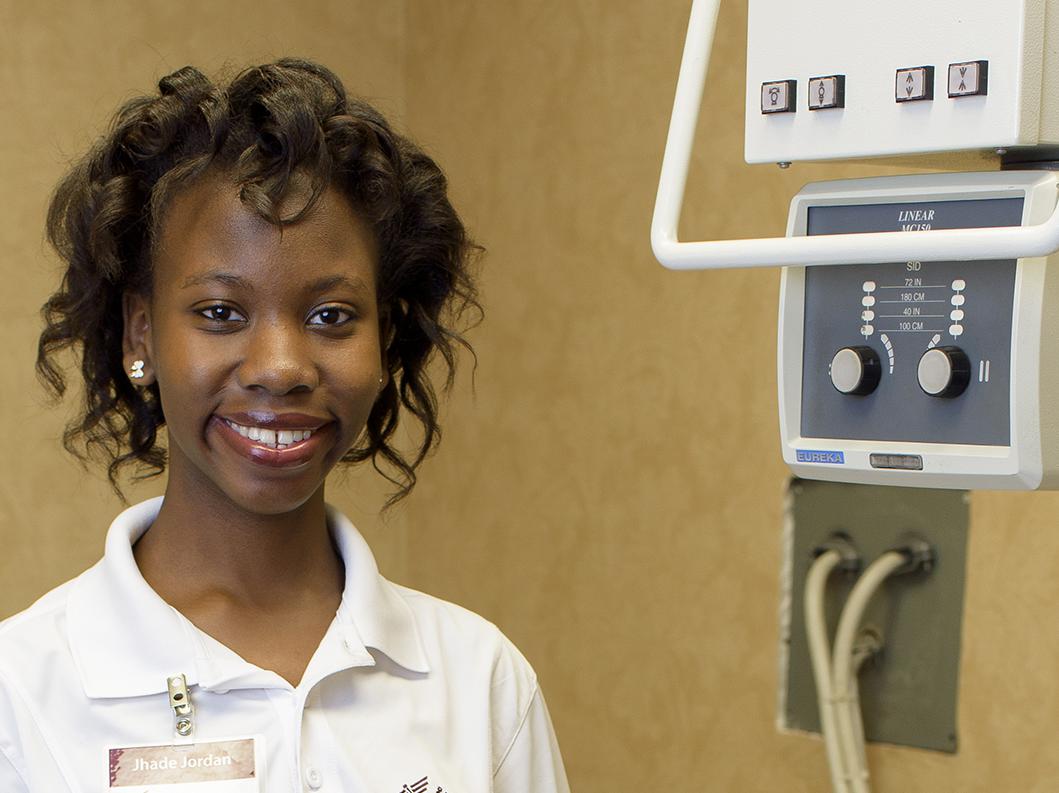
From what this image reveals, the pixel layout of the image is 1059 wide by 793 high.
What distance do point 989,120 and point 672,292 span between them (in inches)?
43.9

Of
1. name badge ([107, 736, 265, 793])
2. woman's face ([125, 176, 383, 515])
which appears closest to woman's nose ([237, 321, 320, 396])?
woman's face ([125, 176, 383, 515])

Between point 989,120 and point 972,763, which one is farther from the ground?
point 989,120

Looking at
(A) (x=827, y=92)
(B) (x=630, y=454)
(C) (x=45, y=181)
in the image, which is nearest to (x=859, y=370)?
(A) (x=827, y=92)

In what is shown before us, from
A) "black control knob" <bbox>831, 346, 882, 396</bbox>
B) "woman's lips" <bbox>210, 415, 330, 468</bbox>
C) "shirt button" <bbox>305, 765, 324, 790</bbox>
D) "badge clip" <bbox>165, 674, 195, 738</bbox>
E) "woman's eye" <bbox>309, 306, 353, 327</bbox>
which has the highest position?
"woman's eye" <bbox>309, 306, 353, 327</bbox>

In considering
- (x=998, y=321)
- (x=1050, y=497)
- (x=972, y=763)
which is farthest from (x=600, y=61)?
(x=998, y=321)

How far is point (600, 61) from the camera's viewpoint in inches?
84.8

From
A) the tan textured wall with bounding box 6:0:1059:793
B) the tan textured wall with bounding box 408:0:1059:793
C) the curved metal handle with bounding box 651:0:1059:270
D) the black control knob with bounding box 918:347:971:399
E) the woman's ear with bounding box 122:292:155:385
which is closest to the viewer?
the curved metal handle with bounding box 651:0:1059:270

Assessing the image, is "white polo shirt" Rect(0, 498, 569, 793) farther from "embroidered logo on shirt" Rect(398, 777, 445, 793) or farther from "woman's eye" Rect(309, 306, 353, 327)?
"woman's eye" Rect(309, 306, 353, 327)

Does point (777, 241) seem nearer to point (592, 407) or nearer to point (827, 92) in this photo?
point (827, 92)

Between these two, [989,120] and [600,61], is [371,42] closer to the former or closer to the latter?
[600,61]

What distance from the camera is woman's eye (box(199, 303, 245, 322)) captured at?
3.45 ft

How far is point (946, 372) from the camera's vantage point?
1.00 metres

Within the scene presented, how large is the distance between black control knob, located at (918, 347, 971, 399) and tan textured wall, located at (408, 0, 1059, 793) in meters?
0.74

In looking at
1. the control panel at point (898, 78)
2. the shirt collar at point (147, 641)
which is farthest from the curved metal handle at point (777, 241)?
the shirt collar at point (147, 641)
